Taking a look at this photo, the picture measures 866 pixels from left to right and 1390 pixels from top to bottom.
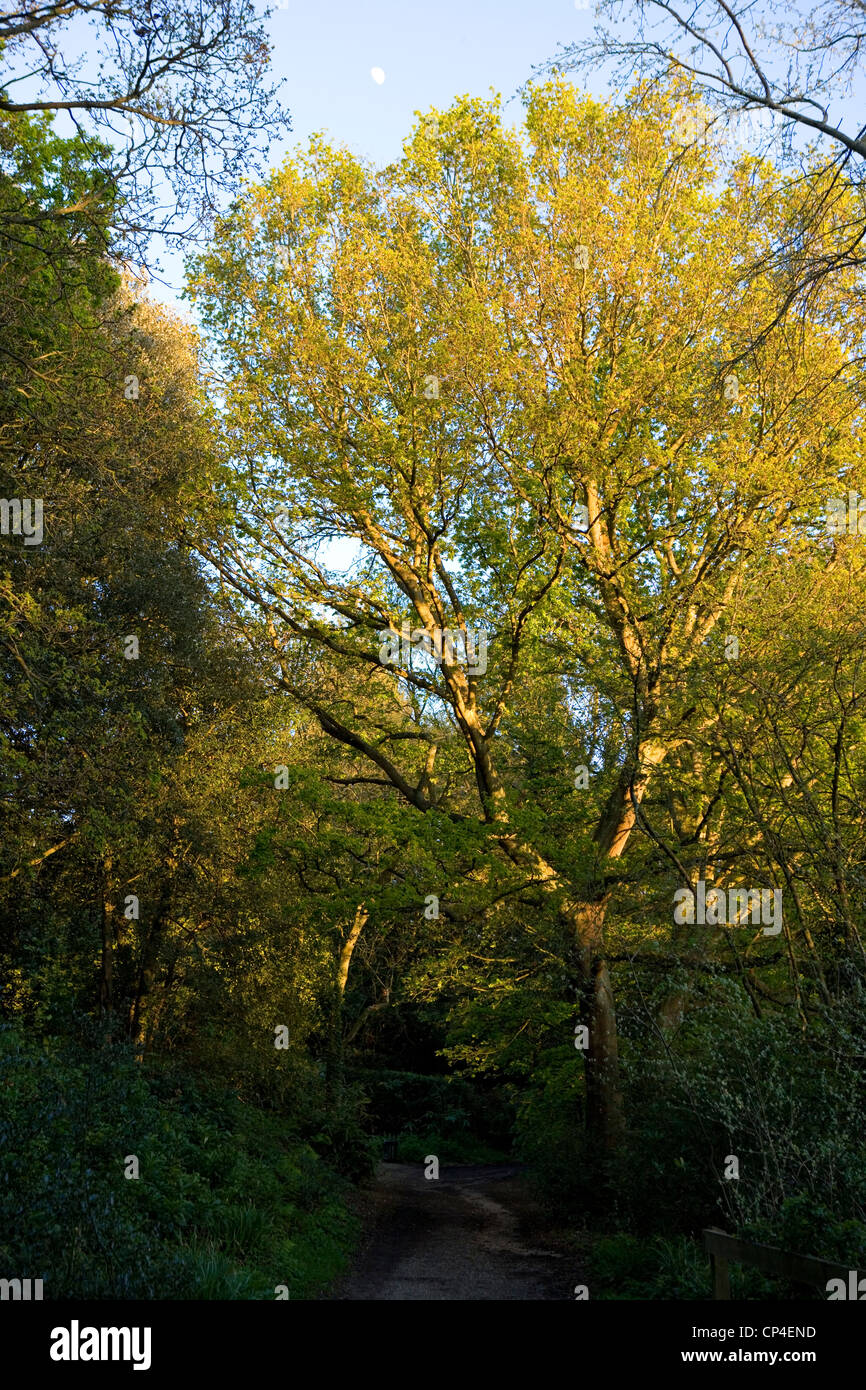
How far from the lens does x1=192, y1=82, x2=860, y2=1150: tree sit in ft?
47.2

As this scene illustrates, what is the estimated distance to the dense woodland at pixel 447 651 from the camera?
1091cm

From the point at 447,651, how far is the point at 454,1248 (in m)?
8.86

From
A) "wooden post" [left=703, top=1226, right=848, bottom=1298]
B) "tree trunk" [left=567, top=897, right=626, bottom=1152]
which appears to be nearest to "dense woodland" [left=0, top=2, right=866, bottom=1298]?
"tree trunk" [left=567, top=897, right=626, bottom=1152]

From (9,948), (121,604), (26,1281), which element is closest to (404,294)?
(121,604)

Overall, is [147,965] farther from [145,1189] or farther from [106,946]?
[145,1189]

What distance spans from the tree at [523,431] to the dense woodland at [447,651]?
0.26 ft

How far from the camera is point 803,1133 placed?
8320 mm


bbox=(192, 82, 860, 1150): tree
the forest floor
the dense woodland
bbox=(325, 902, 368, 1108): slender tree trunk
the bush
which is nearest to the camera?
the bush

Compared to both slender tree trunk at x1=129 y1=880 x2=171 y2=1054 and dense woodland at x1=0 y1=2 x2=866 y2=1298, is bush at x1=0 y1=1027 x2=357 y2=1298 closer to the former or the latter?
dense woodland at x1=0 y1=2 x2=866 y2=1298

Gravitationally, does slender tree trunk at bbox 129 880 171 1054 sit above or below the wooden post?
above

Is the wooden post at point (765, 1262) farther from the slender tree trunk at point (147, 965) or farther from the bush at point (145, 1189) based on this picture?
the slender tree trunk at point (147, 965)

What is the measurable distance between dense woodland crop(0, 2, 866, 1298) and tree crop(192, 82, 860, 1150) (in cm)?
8

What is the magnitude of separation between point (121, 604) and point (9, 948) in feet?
15.9

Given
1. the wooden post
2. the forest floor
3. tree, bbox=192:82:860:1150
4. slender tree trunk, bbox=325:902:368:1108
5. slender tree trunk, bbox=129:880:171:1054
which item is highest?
tree, bbox=192:82:860:1150
